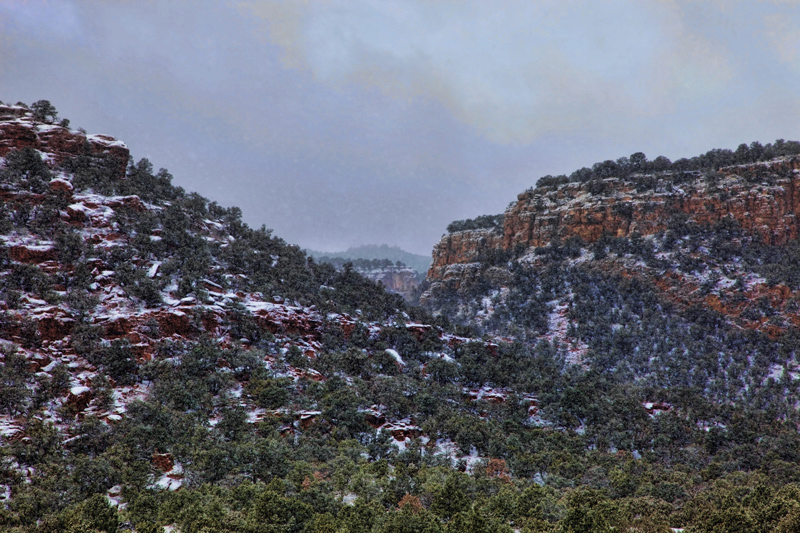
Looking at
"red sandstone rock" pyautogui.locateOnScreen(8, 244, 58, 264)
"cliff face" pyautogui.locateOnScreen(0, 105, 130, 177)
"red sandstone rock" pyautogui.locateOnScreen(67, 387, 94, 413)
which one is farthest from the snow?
"cliff face" pyautogui.locateOnScreen(0, 105, 130, 177)

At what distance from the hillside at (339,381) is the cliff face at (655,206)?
1.34 metres

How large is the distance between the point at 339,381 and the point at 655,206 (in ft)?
324

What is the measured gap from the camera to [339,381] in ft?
196

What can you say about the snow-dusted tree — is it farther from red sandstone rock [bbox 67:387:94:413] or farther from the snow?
red sandstone rock [bbox 67:387:94:413]

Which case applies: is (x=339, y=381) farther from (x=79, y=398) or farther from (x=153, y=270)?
(x=153, y=270)

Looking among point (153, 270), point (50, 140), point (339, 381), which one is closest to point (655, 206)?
point (339, 381)

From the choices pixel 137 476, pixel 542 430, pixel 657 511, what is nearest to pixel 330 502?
pixel 137 476

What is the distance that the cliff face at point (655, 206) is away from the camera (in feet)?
339

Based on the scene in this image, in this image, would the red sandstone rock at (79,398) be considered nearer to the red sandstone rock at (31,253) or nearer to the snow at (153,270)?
the snow at (153,270)

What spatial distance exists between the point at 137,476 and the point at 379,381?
3234 centimetres

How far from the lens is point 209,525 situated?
2698cm

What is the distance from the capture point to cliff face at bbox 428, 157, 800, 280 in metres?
103

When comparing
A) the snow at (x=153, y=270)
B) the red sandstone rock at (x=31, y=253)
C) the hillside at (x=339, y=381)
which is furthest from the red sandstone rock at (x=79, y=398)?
the red sandstone rock at (x=31, y=253)

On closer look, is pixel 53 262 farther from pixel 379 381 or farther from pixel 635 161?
pixel 635 161
